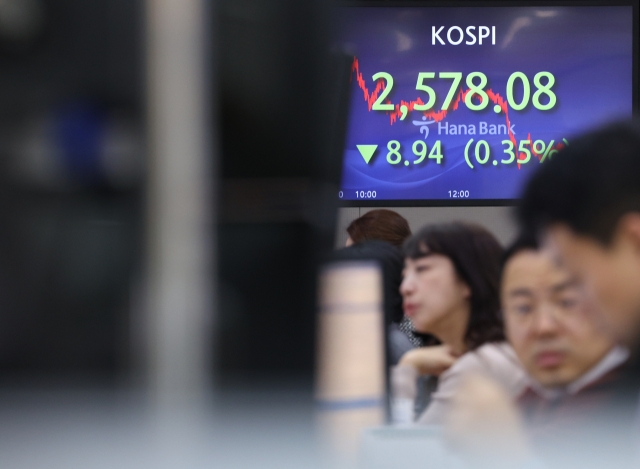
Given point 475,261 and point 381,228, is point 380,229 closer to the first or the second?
point 381,228

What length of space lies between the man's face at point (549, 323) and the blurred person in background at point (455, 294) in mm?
216

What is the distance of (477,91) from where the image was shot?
4.52 m

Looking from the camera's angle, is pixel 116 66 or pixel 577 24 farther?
pixel 577 24

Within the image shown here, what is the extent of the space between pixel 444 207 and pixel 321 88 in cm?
334

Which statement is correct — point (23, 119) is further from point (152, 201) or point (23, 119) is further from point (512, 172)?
point (512, 172)

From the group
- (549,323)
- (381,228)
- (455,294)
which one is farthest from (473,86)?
(549,323)

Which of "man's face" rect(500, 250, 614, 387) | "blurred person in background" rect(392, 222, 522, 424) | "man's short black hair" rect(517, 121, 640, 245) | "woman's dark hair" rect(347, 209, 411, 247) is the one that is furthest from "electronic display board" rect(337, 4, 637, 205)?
"man's short black hair" rect(517, 121, 640, 245)

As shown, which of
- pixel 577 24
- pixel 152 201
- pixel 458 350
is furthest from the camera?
pixel 577 24

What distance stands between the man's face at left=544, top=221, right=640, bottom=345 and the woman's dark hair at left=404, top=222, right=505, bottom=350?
54cm

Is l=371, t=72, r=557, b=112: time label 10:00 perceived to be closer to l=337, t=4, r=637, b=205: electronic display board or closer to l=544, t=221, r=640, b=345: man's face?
l=337, t=4, r=637, b=205: electronic display board

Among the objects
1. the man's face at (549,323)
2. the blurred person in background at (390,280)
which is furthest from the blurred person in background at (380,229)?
the man's face at (549,323)

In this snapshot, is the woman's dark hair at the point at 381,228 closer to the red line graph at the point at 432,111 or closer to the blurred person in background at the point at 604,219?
the red line graph at the point at 432,111

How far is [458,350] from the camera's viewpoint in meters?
2.13

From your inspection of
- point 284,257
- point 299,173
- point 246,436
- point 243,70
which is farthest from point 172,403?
point 243,70
